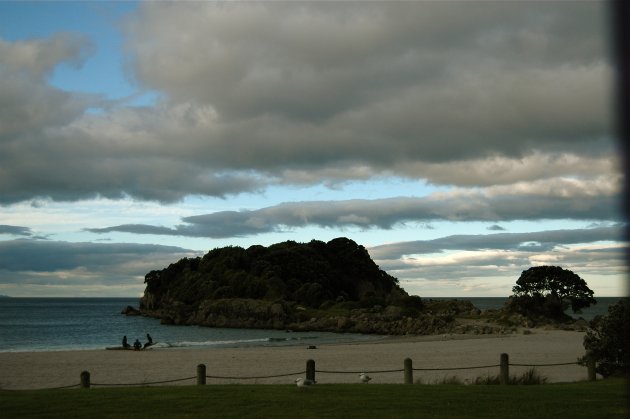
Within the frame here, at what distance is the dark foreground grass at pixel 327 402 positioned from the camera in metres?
13.5

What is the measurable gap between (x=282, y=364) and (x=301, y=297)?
235 feet

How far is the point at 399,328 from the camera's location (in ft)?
243

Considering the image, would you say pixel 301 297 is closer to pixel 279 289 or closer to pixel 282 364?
pixel 279 289

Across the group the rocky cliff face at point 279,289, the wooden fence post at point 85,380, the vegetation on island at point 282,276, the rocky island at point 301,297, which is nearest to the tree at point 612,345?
the wooden fence post at point 85,380

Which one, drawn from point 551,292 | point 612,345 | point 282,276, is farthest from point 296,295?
point 612,345

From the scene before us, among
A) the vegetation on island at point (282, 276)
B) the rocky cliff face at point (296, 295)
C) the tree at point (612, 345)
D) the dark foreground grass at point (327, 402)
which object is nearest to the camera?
the dark foreground grass at point (327, 402)

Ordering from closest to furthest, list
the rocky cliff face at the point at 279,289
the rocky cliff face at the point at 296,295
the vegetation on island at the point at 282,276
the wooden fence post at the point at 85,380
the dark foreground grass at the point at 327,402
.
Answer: the dark foreground grass at the point at 327,402
the wooden fence post at the point at 85,380
the rocky cliff face at the point at 296,295
the rocky cliff face at the point at 279,289
the vegetation on island at the point at 282,276

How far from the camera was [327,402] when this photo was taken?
49.2 ft

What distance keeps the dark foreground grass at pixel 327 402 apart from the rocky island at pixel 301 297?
1919 inches

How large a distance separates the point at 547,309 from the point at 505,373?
6513 cm

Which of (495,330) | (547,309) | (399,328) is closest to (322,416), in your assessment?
(495,330)

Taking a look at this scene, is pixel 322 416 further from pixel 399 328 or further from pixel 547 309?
pixel 547 309

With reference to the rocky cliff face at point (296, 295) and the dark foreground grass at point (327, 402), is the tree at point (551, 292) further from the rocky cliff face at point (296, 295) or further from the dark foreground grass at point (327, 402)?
the dark foreground grass at point (327, 402)

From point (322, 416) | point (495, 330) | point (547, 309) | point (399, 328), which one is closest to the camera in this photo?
point (322, 416)
